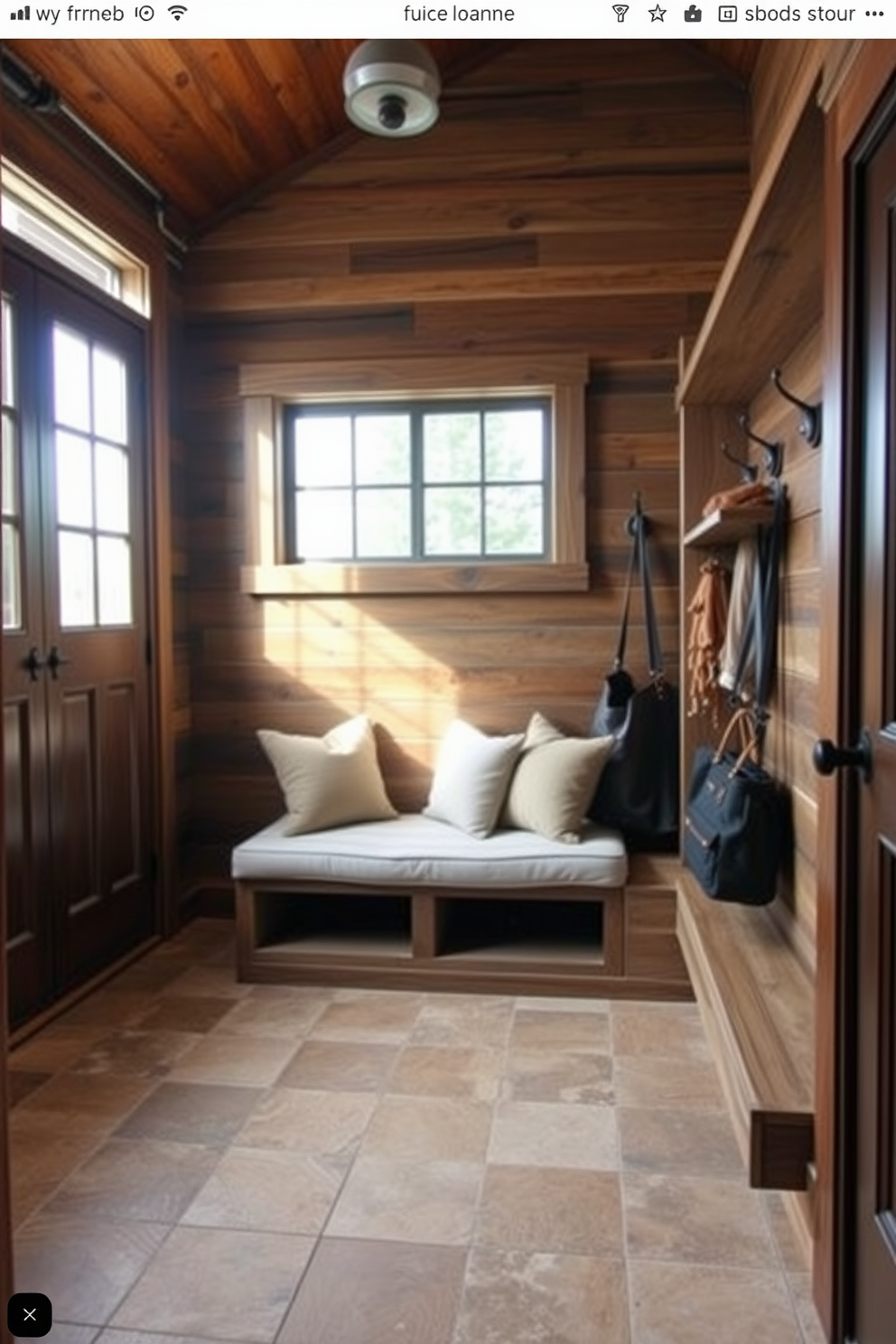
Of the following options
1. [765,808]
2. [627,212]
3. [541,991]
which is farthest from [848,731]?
[627,212]

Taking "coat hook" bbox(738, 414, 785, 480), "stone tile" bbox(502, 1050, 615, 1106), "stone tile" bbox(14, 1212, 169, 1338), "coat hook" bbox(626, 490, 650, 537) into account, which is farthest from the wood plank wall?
"stone tile" bbox(14, 1212, 169, 1338)

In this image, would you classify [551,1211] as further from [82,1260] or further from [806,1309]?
[82,1260]

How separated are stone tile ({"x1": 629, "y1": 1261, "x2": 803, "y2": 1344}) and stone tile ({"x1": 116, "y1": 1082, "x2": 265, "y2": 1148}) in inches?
38.3

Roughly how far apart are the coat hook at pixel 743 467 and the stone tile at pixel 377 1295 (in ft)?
7.11

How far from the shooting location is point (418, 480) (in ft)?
12.0

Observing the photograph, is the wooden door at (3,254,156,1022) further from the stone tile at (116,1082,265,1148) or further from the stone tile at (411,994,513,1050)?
the stone tile at (411,994,513,1050)

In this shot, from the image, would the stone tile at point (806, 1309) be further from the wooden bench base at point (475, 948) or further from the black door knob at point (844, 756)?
the wooden bench base at point (475, 948)

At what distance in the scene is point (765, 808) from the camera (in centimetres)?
230

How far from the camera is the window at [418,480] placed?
3.62 meters

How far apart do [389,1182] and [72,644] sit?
5.94ft

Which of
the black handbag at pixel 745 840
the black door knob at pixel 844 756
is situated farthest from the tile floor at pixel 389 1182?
the black door knob at pixel 844 756

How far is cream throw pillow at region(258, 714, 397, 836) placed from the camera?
10.8 ft

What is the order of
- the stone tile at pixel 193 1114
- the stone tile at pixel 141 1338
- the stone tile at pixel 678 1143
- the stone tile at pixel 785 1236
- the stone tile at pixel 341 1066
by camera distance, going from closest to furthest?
the stone tile at pixel 141 1338
the stone tile at pixel 785 1236
the stone tile at pixel 678 1143
the stone tile at pixel 193 1114
the stone tile at pixel 341 1066

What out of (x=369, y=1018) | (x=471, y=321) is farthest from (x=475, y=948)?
(x=471, y=321)
